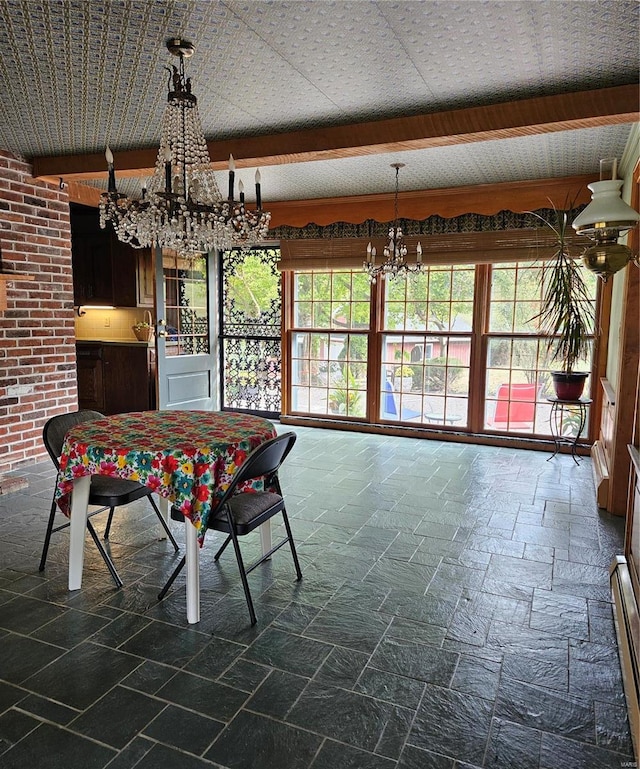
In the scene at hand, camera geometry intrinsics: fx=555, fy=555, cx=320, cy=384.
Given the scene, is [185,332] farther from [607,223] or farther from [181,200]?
[607,223]

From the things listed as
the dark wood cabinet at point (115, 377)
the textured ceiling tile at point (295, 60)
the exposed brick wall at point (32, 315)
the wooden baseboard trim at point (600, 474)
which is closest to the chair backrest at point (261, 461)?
the textured ceiling tile at point (295, 60)

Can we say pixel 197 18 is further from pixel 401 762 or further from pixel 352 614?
pixel 401 762

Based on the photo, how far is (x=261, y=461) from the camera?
2.47 m

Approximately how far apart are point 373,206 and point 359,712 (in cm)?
491

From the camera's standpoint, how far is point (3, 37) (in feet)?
8.14

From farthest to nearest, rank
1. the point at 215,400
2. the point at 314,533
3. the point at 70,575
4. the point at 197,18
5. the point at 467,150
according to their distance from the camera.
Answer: the point at 215,400
the point at 467,150
the point at 314,533
the point at 70,575
the point at 197,18

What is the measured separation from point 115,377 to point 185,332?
3.83ft

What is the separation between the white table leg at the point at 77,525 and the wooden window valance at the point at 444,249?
4.19 meters

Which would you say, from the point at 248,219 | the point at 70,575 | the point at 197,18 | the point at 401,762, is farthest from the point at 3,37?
→ the point at 401,762

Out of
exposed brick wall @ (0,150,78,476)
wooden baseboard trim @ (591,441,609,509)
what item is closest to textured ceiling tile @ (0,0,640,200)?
exposed brick wall @ (0,150,78,476)

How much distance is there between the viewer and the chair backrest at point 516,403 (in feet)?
18.7

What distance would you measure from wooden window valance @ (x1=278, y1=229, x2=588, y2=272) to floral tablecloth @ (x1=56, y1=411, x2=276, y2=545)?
3640mm

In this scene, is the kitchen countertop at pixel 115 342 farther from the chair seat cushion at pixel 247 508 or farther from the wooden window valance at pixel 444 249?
the chair seat cushion at pixel 247 508

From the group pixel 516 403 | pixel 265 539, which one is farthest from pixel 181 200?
pixel 516 403
